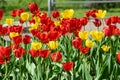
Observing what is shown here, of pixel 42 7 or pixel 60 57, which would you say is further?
pixel 42 7

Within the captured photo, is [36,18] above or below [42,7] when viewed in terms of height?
above

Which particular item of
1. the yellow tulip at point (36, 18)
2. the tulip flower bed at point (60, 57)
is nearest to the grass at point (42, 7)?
the yellow tulip at point (36, 18)

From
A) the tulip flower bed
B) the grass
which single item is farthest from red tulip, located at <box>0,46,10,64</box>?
the grass

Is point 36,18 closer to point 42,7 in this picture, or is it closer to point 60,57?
point 60,57

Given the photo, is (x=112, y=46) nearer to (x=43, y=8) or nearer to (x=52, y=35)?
(x=52, y=35)

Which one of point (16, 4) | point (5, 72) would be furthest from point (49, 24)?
point (16, 4)

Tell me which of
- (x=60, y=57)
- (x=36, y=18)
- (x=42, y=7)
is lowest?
(x=42, y=7)

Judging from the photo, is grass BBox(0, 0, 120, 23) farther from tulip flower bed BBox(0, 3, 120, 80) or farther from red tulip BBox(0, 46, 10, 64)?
red tulip BBox(0, 46, 10, 64)

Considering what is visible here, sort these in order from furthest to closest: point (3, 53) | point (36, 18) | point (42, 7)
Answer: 1. point (42, 7)
2. point (36, 18)
3. point (3, 53)

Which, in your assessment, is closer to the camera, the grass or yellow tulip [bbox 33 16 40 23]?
yellow tulip [bbox 33 16 40 23]

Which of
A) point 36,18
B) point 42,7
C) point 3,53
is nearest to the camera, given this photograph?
point 3,53

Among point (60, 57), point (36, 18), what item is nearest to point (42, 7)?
point (36, 18)

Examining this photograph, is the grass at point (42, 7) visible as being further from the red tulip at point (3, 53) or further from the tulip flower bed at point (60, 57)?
the red tulip at point (3, 53)

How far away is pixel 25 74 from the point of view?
4.01 m
